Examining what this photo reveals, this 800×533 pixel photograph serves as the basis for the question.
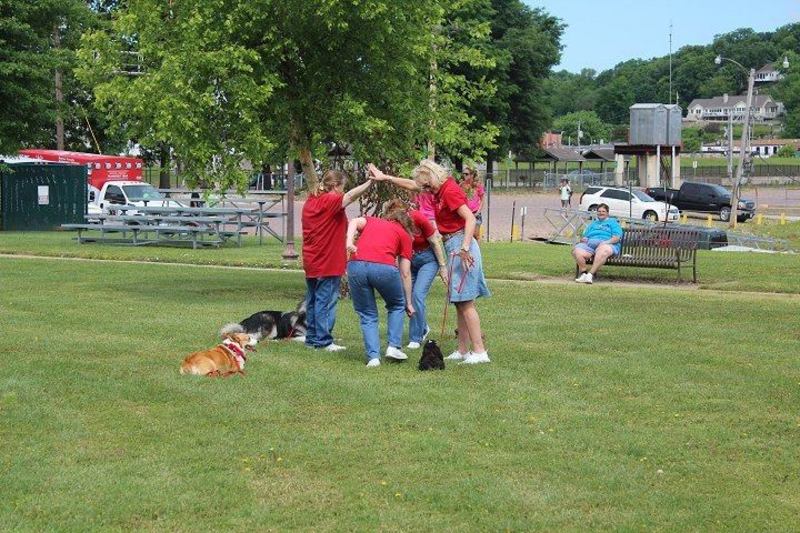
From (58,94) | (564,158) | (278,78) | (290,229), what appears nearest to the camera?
(278,78)

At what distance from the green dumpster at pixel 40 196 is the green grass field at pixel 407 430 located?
23.1 metres

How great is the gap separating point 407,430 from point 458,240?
9.46 ft

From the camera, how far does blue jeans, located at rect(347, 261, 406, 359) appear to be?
33.6 ft

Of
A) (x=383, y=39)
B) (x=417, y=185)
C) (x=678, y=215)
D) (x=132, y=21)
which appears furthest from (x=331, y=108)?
(x=678, y=215)

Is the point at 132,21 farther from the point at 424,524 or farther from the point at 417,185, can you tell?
the point at 424,524

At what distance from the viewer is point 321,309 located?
11344mm

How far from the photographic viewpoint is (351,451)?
7359mm

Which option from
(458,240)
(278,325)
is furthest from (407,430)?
(278,325)

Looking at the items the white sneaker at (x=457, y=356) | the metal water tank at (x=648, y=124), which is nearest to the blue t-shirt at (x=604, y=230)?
the white sneaker at (x=457, y=356)

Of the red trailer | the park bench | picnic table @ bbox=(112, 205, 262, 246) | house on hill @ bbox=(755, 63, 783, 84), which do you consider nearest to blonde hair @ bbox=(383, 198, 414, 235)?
the park bench

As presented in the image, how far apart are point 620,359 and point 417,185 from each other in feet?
7.86

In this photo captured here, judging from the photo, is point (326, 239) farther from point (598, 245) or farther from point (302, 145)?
point (598, 245)

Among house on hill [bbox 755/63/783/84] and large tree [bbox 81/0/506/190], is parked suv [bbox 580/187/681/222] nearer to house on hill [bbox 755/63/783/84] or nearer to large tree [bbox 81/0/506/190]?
large tree [bbox 81/0/506/190]

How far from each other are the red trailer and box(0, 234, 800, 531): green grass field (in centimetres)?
3337
